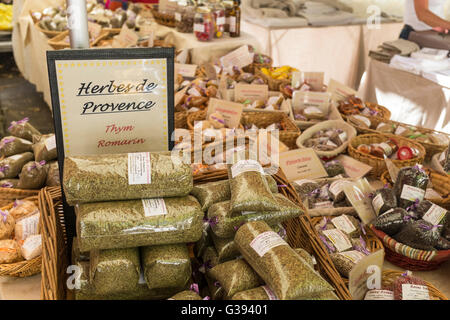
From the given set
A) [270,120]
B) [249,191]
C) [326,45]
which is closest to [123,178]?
[249,191]

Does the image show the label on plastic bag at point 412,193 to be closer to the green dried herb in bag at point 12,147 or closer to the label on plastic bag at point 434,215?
the label on plastic bag at point 434,215

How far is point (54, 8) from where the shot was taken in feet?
15.1

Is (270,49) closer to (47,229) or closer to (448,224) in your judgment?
(448,224)

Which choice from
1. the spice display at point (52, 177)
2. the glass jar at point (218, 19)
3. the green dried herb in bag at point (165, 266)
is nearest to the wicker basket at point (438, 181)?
the green dried herb in bag at point (165, 266)

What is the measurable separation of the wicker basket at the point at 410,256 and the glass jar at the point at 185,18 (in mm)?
2813

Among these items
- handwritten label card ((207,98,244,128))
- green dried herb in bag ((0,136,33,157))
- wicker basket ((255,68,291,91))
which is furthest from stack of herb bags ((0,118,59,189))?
wicker basket ((255,68,291,91))

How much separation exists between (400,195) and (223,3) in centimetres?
285

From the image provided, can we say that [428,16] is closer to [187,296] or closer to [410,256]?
[410,256]

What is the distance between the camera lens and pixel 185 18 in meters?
3.73

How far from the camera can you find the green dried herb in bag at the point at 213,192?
124 cm

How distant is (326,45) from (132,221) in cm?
415

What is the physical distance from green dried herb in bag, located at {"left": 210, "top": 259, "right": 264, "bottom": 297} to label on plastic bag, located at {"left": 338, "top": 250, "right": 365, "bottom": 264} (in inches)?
16.3

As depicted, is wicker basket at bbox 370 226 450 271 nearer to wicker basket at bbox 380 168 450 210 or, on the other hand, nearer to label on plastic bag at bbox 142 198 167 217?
wicker basket at bbox 380 168 450 210

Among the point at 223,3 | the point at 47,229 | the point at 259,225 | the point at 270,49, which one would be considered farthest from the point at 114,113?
the point at 270,49
